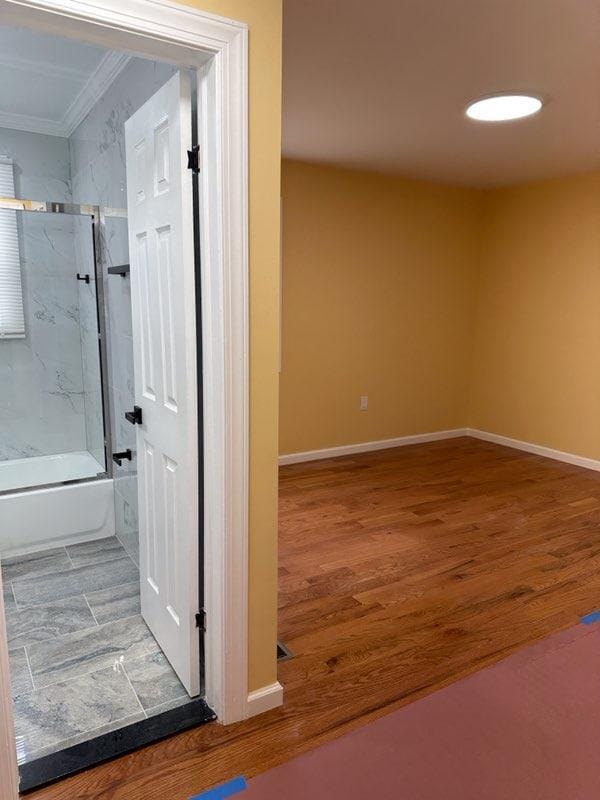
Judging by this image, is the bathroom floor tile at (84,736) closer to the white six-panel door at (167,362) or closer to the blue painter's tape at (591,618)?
the white six-panel door at (167,362)

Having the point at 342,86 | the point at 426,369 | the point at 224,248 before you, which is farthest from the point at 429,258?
the point at 224,248

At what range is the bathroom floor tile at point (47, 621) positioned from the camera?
2272mm

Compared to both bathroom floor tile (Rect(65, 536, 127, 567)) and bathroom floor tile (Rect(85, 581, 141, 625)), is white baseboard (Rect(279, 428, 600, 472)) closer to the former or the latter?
bathroom floor tile (Rect(65, 536, 127, 567))

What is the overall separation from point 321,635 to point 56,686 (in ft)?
3.36

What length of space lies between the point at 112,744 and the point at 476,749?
3.79ft

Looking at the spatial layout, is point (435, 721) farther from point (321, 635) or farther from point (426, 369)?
point (426, 369)

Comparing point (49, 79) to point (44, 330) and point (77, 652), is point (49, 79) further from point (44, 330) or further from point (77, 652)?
point (77, 652)

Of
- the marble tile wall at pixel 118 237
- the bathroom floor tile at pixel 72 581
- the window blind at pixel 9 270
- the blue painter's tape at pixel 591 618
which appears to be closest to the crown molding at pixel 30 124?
the window blind at pixel 9 270

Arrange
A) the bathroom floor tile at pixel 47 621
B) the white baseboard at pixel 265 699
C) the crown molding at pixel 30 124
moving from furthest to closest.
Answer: the crown molding at pixel 30 124
the bathroom floor tile at pixel 47 621
the white baseboard at pixel 265 699

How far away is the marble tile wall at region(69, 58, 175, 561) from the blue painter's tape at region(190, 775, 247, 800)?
1.45 m

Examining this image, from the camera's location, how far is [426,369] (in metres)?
5.31

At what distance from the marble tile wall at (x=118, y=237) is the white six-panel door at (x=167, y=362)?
486mm

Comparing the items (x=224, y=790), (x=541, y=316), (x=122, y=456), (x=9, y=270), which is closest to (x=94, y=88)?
(x=9, y=270)

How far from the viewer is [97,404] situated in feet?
11.8
